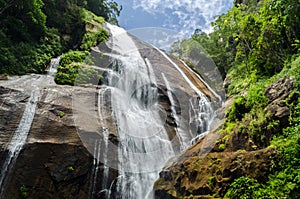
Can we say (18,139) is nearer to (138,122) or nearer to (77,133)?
(77,133)

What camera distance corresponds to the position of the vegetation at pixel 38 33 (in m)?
15.6

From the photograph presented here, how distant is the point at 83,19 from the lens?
71.1 feet

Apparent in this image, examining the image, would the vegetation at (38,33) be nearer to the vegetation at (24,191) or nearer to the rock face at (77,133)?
the rock face at (77,133)

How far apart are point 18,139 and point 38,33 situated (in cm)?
1090

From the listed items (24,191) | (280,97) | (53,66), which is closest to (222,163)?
(280,97)

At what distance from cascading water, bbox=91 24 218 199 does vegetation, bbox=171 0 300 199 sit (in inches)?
113

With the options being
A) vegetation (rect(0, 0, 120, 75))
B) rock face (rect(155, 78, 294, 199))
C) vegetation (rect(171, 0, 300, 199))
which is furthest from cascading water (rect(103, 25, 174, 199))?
vegetation (rect(0, 0, 120, 75))

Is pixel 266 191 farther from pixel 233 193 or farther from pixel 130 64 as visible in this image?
A: pixel 130 64

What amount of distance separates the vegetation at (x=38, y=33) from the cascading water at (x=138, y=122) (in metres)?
4.07

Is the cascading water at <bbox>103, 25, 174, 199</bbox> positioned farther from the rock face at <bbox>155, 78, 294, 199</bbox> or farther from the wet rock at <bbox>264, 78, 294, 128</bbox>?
the wet rock at <bbox>264, 78, 294, 128</bbox>

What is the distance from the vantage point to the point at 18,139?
31.5 ft

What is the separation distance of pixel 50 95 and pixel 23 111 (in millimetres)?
1327

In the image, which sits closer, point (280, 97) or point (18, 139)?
point (280, 97)

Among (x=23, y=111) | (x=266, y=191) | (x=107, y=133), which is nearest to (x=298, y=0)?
(x=266, y=191)
